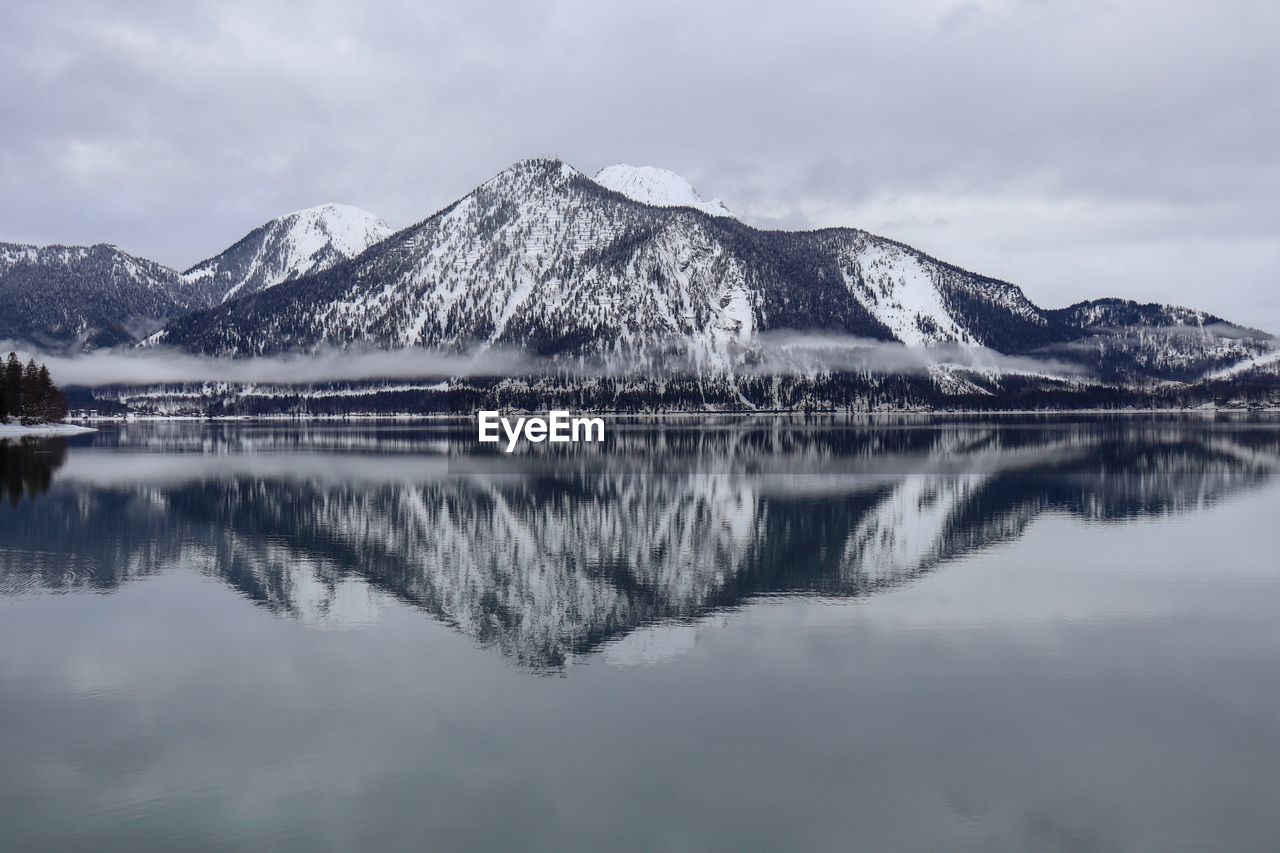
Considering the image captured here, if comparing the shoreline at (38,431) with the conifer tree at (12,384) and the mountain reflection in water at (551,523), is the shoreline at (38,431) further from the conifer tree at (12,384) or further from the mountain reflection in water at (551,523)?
the mountain reflection in water at (551,523)

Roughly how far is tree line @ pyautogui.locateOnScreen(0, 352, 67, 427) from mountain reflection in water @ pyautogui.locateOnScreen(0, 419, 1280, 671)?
52.1m

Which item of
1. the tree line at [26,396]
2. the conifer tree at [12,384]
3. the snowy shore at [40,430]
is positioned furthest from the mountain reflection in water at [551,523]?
the tree line at [26,396]

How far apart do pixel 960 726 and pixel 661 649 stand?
8.99 metres

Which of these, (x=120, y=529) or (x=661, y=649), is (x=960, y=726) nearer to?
(x=661, y=649)

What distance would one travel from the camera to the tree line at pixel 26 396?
464 feet

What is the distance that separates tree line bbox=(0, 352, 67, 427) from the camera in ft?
464

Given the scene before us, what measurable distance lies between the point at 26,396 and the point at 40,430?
9.18 meters

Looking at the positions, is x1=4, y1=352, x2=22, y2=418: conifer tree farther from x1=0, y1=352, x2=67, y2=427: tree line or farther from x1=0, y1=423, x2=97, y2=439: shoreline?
x1=0, y1=423, x2=97, y2=439: shoreline

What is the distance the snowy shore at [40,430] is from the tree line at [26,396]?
1195 mm

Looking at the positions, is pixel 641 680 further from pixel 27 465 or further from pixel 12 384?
pixel 12 384

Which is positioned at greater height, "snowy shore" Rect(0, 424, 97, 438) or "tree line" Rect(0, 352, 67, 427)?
"tree line" Rect(0, 352, 67, 427)

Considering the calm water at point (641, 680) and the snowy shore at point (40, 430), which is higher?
the calm water at point (641, 680)

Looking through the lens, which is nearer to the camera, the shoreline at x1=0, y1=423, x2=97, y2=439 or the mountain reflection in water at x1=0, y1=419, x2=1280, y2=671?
the mountain reflection in water at x1=0, y1=419, x2=1280, y2=671

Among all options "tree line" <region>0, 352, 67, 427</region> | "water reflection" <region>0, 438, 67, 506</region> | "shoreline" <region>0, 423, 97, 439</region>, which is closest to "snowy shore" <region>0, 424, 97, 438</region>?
"shoreline" <region>0, 423, 97, 439</region>
